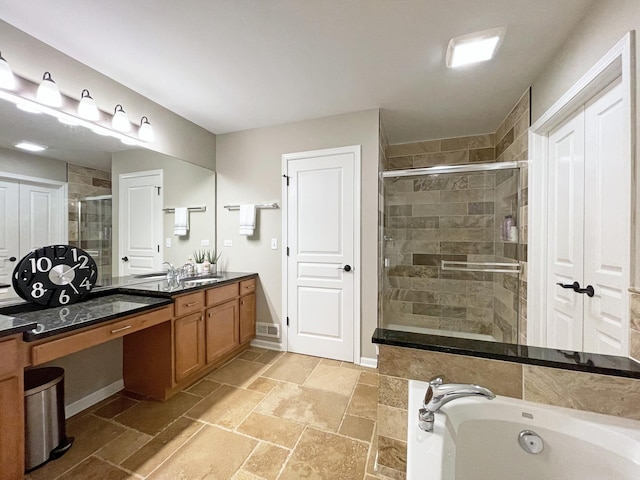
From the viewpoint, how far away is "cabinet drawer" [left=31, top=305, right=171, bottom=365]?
1297mm

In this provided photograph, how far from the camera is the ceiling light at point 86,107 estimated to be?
1.87m

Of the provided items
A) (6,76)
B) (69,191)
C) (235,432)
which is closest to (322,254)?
(235,432)

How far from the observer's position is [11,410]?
3.94 ft

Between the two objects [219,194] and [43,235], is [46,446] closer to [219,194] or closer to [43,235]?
[43,235]

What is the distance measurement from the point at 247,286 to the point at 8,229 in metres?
1.81

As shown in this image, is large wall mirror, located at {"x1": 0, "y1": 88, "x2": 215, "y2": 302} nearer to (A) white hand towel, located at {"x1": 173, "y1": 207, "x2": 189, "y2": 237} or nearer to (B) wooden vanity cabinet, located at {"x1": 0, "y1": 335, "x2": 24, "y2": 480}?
(A) white hand towel, located at {"x1": 173, "y1": 207, "x2": 189, "y2": 237}

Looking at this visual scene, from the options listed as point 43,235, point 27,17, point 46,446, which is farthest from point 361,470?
point 27,17

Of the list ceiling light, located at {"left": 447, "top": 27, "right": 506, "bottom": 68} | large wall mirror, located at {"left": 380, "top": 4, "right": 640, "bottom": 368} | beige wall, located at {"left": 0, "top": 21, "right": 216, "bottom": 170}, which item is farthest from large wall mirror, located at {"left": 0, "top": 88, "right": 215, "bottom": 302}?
ceiling light, located at {"left": 447, "top": 27, "right": 506, "bottom": 68}

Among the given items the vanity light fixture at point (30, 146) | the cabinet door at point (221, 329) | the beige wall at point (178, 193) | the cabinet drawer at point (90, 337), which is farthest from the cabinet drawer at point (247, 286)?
the vanity light fixture at point (30, 146)

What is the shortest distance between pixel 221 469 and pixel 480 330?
9.12 ft

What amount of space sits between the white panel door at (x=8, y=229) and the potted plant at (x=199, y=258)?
144 cm

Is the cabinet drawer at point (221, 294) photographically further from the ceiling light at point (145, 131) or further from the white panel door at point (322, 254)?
the ceiling light at point (145, 131)

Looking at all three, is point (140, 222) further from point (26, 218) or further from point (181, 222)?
point (26, 218)

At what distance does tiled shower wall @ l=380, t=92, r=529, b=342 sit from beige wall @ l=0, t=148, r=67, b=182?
9.29 ft
